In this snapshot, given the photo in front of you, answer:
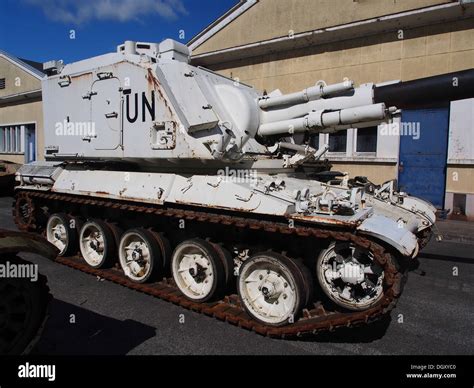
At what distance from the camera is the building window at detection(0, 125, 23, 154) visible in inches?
933

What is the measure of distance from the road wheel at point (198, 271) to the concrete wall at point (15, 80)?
20906 mm

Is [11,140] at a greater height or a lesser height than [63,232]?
greater

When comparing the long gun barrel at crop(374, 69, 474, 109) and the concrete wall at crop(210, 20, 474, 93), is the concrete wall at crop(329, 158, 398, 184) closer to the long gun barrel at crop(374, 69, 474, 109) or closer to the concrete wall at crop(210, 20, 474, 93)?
the concrete wall at crop(210, 20, 474, 93)

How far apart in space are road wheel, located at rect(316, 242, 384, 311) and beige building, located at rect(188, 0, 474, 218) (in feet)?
28.1

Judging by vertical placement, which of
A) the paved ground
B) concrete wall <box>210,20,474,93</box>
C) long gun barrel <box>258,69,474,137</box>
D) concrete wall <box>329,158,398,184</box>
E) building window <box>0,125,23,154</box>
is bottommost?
the paved ground

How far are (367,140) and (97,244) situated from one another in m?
9.46

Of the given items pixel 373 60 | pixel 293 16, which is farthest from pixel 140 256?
pixel 293 16

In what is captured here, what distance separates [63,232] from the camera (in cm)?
739

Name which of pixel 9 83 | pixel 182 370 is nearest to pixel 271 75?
pixel 182 370

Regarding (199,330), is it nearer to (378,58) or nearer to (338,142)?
(338,142)

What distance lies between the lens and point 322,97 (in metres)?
5.68

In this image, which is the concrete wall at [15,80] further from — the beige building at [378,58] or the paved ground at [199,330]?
the paved ground at [199,330]

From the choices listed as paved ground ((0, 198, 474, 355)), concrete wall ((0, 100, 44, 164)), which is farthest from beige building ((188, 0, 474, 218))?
concrete wall ((0, 100, 44, 164))

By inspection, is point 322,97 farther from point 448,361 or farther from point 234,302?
point 448,361
